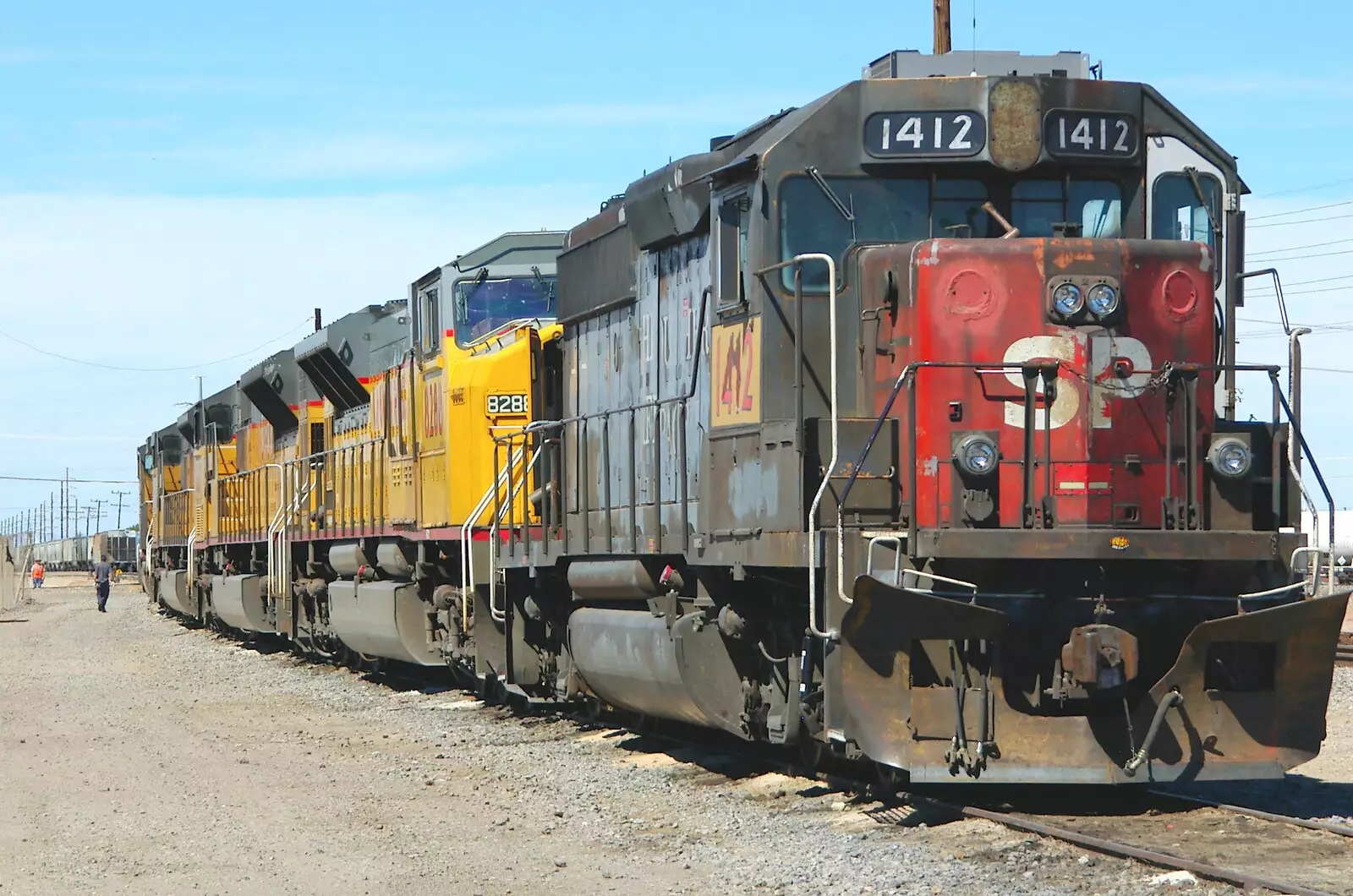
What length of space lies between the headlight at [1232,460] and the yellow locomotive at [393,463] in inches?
205

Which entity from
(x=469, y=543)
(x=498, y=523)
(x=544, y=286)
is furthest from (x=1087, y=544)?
(x=544, y=286)

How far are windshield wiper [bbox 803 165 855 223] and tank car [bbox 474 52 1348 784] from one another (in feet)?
0.06

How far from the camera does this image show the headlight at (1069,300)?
7.69 m

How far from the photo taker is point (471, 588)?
43.3 ft

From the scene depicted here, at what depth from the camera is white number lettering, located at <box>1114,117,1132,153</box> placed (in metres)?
8.25

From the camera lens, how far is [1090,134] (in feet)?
26.9

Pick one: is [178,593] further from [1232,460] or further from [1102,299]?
[1232,460]

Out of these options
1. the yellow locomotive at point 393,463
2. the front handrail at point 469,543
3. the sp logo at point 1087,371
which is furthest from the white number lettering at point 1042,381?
the front handrail at point 469,543

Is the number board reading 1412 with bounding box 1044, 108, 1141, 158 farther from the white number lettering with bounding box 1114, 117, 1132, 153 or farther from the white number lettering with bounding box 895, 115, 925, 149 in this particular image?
the white number lettering with bounding box 895, 115, 925, 149

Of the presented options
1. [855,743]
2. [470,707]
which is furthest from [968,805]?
[470,707]

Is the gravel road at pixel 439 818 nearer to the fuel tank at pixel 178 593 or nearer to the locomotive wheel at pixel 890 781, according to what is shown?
the locomotive wheel at pixel 890 781

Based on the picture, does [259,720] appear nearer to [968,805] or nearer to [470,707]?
[470,707]

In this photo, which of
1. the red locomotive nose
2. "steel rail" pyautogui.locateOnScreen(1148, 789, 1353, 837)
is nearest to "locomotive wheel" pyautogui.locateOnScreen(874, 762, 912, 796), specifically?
"steel rail" pyautogui.locateOnScreen(1148, 789, 1353, 837)

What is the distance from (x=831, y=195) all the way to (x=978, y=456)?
5.12 ft
